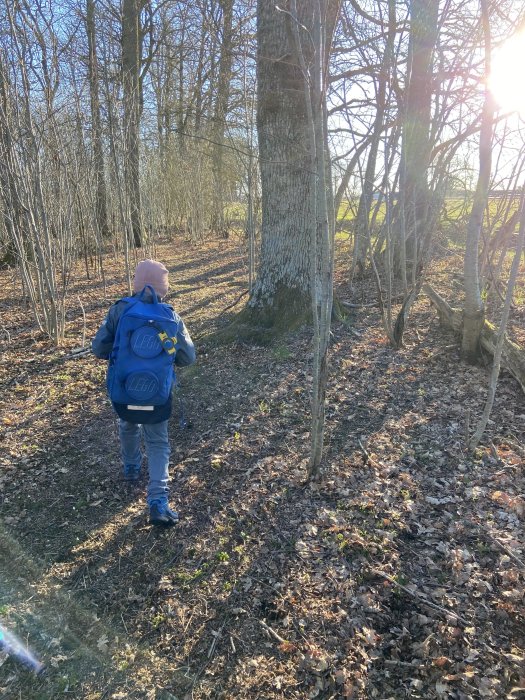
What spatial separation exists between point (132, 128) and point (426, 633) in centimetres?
811

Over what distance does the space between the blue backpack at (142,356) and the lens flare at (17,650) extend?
1.30 meters

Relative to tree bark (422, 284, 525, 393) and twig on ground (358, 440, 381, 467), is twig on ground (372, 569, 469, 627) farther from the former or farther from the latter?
tree bark (422, 284, 525, 393)

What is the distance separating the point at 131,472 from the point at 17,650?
1.34 m

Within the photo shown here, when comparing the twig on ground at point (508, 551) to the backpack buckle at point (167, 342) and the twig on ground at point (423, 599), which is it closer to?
the twig on ground at point (423, 599)

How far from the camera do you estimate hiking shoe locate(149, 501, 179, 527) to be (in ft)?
9.26

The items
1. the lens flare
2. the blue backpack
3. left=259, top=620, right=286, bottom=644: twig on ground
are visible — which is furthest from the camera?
the blue backpack

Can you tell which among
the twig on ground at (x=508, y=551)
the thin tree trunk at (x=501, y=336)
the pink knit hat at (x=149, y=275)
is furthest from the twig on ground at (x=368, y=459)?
the pink knit hat at (x=149, y=275)

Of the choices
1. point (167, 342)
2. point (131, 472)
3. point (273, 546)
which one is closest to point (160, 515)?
point (131, 472)

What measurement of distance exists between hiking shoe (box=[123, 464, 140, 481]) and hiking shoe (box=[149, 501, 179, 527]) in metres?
0.53

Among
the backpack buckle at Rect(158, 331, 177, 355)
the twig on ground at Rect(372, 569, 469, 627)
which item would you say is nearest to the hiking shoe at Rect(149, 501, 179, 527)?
the backpack buckle at Rect(158, 331, 177, 355)

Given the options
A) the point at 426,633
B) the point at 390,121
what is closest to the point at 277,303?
the point at 390,121

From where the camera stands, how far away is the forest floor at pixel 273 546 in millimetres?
2035

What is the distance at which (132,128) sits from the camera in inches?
296

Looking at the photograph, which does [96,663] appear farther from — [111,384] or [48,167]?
[48,167]
